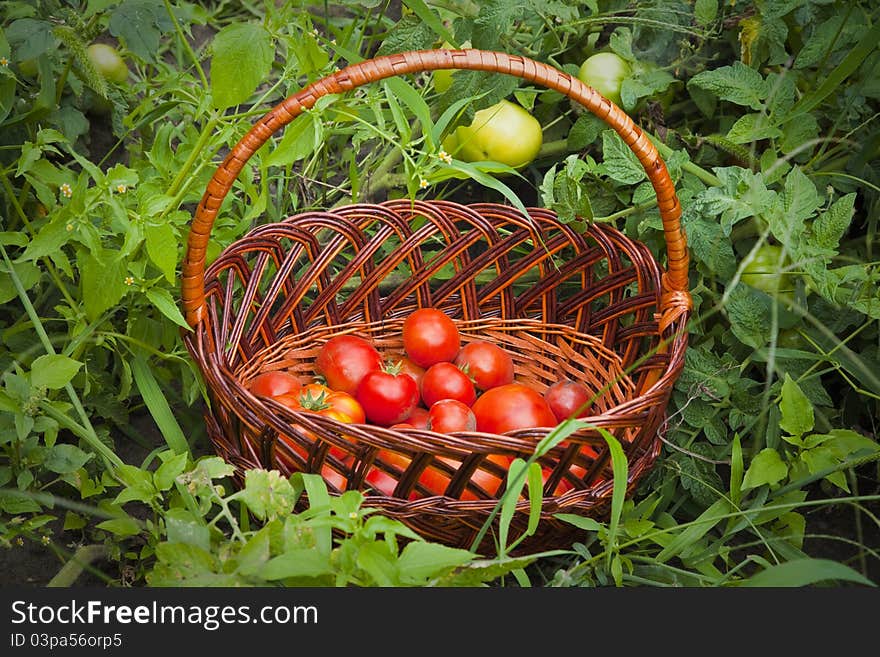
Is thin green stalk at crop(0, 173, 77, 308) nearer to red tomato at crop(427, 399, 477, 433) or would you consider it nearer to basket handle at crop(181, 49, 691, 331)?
basket handle at crop(181, 49, 691, 331)

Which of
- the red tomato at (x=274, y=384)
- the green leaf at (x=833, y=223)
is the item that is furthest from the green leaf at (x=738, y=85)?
the red tomato at (x=274, y=384)

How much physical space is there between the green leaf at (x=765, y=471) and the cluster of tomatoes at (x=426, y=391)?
0.27 m

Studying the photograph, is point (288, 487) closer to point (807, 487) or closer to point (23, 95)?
point (807, 487)

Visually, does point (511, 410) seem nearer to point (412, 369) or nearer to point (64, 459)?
point (412, 369)

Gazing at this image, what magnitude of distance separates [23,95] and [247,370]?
0.70m

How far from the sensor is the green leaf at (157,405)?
1.45m

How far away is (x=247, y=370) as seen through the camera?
61.6 inches

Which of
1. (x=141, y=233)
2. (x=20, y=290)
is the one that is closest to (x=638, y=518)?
(x=141, y=233)

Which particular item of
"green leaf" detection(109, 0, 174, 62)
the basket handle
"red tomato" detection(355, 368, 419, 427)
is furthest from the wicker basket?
"green leaf" detection(109, 0, 174, 62)

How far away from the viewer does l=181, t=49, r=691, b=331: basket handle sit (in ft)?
4.10

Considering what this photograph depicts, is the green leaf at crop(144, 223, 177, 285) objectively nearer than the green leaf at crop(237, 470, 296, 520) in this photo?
No

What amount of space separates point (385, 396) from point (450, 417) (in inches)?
4.6

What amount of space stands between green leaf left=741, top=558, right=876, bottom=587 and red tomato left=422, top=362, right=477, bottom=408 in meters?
0.65

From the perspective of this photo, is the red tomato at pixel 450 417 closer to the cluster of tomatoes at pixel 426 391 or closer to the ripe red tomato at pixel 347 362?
the cluster of tomatoes at pixel 426 391
